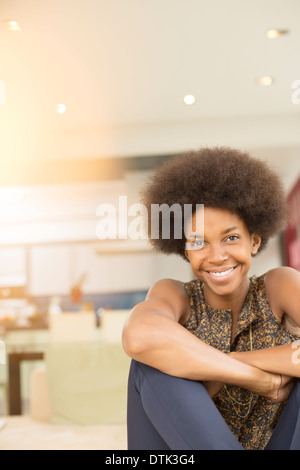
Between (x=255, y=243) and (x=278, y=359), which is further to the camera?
(x=255, y=243)

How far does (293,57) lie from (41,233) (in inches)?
214

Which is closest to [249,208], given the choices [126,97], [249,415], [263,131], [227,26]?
[249,415]

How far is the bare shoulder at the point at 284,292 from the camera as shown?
45.6 inches

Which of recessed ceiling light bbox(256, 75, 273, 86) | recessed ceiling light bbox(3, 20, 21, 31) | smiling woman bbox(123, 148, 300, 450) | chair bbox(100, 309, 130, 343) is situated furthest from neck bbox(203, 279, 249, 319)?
chair bbox(100, 309, 130, 343)

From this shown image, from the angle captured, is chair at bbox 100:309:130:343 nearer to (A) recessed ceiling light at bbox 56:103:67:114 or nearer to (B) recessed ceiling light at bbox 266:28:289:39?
(A) recessed ceiling light at bbox 56:103:67:114

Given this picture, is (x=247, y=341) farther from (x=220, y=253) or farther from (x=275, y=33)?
(x=275, y=33)

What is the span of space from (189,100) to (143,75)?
0.66 m

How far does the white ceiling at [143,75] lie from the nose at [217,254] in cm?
197

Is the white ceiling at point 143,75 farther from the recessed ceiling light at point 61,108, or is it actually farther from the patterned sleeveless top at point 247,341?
the patterned sleeveless top at point 247,341

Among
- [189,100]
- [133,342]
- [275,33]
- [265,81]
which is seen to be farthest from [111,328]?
[133,342]

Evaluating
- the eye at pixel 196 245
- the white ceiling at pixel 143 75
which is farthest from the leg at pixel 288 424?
the white ceiling at pixel 143 75

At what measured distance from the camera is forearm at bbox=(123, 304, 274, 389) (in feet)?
3.28

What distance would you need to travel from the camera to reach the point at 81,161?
4797 mm

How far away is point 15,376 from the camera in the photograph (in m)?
2.90
